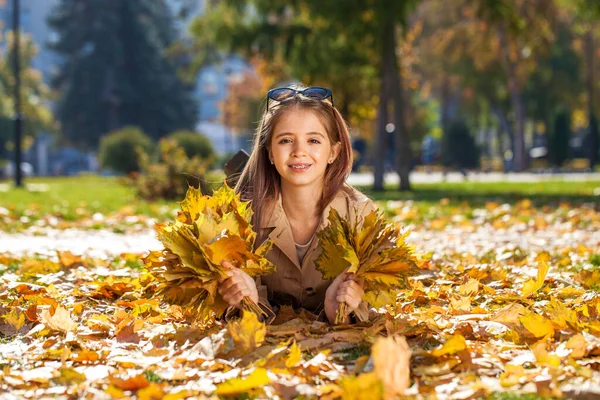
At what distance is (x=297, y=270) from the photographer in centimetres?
438

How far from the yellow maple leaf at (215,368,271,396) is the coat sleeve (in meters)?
1.05

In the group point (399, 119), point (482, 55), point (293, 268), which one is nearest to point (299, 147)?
point (293, 268)

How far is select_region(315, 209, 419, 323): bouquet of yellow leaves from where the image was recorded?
12.7ft

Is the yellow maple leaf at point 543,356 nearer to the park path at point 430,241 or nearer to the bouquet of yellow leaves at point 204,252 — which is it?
the bouquet of yellow leaves at point 204,252

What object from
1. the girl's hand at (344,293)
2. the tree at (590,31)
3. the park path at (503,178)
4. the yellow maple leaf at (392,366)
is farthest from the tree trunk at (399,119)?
the yellow maple leaf at (392,366)

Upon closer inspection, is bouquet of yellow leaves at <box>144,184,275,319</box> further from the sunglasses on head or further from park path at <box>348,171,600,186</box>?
park path at <box>348,171,600,186</box>

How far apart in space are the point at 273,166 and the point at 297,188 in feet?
0.75

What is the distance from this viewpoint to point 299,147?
167 inches

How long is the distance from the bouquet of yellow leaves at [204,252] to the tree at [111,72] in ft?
164

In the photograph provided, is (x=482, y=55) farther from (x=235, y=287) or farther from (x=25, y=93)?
(x=235, y=287)

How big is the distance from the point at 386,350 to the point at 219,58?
64.6 feet

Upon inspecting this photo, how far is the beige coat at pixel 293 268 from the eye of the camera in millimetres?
4316

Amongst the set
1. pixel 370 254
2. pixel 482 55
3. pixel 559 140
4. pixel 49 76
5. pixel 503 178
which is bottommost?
pixel 503 178

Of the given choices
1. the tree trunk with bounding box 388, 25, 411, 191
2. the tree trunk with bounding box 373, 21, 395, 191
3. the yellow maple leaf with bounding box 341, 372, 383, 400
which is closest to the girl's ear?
the yellow maple leaf with bounding box 341, 372, 383, 400
